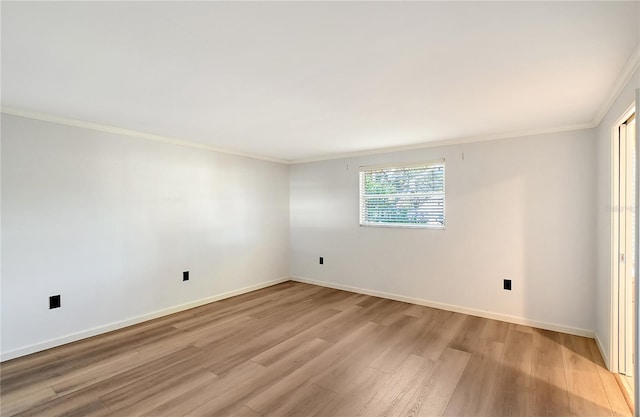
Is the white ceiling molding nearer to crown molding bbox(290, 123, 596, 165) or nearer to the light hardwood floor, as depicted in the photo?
crown molding bbox(290, 123, 596, 165)

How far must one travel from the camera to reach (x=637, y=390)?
1635mm

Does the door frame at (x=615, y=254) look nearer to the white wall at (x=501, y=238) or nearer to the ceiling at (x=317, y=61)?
the ceiling at (x=317, y=61)

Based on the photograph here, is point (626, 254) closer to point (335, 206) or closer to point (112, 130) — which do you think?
point (335, 206)

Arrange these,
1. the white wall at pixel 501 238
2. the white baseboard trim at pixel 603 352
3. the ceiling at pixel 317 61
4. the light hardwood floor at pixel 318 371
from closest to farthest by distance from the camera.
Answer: the ceiling at pixel 317 61
the light hardwood floor at pixel 318 371
the white baseboard trim at pixel 603 352
the white wall at pixel 501 238

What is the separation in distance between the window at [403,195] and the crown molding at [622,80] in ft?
5.18

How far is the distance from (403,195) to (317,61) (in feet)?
9.28

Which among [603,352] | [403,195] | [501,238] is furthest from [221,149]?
[603,352]

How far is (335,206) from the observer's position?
15.9 ft

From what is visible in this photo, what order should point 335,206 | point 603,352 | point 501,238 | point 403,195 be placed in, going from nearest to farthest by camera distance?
1. point 603,352
2. point 501,238
3. point 403,195
4. point 335,206

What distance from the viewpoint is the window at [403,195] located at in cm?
394

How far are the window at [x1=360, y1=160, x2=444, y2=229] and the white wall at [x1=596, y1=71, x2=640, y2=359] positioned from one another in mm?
1494

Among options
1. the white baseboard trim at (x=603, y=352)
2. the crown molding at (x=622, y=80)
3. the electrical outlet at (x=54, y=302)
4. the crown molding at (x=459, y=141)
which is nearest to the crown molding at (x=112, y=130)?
the crown molding at (x=459, y=141)

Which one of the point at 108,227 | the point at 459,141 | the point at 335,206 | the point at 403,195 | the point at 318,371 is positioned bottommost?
the point at 318,371

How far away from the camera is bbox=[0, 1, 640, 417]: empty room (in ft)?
5.05
